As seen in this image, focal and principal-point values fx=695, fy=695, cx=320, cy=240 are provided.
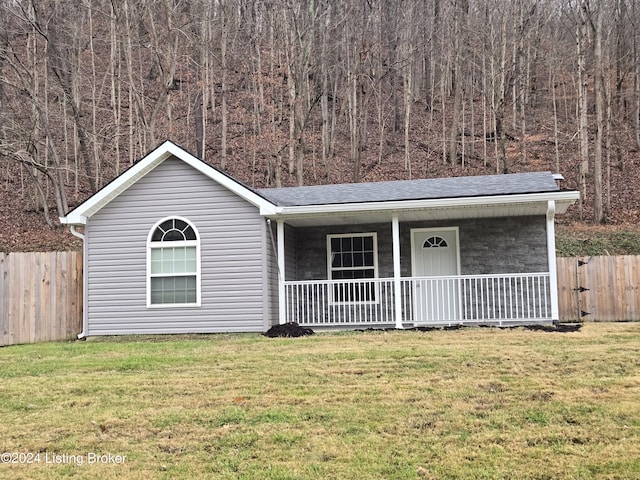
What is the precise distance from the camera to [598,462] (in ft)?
17.8

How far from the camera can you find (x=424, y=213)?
13.9 metres

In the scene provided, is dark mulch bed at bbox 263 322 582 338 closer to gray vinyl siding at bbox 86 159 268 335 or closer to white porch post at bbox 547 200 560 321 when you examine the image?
white porch post at bbox 547 200 560 321

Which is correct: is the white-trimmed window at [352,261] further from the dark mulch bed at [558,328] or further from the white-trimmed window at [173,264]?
the dark mulch bed at [558,328]

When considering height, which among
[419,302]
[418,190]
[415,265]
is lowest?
[419,302]

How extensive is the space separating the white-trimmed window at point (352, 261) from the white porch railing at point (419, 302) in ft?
0.14

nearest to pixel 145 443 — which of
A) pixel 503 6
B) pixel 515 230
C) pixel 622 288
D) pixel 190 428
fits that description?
pixel 190 428

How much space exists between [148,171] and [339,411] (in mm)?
8465

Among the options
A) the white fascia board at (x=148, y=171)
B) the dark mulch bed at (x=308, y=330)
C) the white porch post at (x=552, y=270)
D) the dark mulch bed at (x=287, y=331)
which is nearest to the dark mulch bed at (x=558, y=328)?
the dark mulch bed at (x=308, y=330)

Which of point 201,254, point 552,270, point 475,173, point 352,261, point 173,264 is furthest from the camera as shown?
point 475,173

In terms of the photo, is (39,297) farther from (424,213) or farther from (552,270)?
(552,270)

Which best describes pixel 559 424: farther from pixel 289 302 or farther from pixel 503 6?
pixel 503 6

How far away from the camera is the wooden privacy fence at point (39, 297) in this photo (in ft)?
43.4

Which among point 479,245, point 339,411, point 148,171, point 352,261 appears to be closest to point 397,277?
point 352,261

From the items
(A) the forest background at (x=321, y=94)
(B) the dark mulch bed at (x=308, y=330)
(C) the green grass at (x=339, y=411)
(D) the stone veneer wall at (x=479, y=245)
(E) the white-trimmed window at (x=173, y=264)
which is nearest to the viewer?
(C) the green grass at (x=339, y=411)
